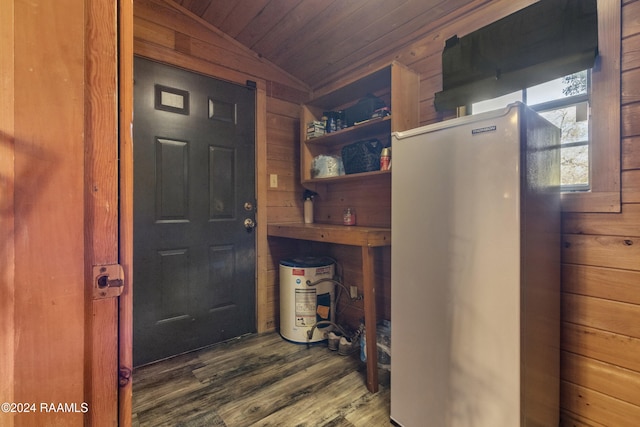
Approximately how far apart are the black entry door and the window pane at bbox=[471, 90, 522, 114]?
5.53 ft

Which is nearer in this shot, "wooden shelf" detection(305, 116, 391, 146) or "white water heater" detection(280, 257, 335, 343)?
"wooden shelf" detection(305, 116, 391, 146)

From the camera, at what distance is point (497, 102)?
64.9 inches

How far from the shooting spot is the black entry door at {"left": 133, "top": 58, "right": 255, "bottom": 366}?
1.95m

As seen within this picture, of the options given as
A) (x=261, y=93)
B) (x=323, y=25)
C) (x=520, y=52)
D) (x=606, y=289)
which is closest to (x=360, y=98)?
(x=323, y=25)

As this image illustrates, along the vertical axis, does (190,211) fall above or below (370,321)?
above

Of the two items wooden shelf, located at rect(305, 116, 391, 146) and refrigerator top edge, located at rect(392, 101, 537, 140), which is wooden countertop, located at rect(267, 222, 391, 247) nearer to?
refrigerator top edge, located at rect(392, 101, 537, 140)

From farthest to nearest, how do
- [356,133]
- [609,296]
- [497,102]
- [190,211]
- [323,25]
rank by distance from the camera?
1. [356,133]
2. [190,211]
3. [323,25]
4. [497,102]
5. [609,296]

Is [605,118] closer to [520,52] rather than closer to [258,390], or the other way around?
[520,52]

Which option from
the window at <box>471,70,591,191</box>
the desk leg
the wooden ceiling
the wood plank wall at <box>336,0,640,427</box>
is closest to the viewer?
the wood plank wall at <box>336,0,640,427</box>

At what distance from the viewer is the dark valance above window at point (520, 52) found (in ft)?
4.20

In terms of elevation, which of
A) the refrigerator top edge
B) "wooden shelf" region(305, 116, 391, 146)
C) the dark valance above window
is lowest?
the refrigerator top edge

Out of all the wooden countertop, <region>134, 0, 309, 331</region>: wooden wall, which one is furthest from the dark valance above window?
<region>134, 0, 309, 331</region>: wooden wall

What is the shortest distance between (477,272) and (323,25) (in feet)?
6.25

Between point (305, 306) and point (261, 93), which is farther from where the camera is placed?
point (261, 93)
